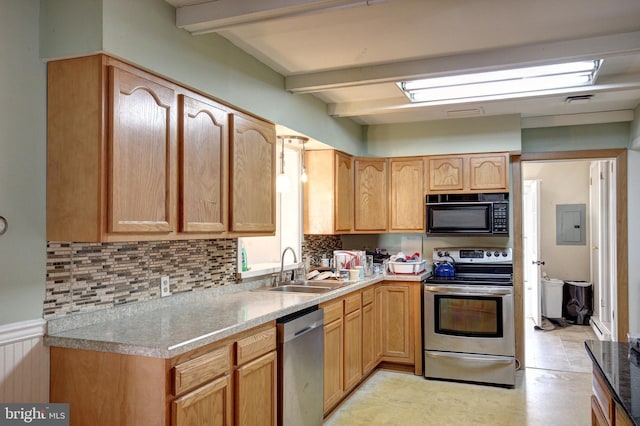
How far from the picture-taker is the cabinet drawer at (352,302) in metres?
3.69

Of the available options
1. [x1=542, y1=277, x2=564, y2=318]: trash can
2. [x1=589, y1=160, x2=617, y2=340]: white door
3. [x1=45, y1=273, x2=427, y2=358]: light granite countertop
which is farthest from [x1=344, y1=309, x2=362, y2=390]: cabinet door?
[x1=542, y1=277, x2=564, y2=318]: trash can

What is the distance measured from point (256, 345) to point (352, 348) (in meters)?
1.55

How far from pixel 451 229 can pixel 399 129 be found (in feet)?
3.76

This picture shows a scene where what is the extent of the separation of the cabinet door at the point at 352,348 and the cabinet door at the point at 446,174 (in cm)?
155

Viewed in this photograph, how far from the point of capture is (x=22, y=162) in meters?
2.00

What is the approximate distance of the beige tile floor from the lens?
3.42m

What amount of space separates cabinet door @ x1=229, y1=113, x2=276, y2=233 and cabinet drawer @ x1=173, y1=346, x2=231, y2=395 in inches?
33.9

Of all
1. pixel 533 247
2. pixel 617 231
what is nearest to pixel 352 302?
pixel 617 231

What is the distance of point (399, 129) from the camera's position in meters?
→ 4.93

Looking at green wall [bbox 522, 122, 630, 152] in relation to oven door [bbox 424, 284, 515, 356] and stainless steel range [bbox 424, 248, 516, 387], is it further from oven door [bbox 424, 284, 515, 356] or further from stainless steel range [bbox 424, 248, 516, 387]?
oven door [bbox 424, 284, 515, 356]

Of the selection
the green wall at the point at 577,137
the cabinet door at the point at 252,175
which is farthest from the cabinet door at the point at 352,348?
A: the green wall at the point at 577,137

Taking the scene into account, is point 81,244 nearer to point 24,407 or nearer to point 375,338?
point 24,407

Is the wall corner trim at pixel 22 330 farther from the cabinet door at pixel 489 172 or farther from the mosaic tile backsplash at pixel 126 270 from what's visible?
the cabinet door at pixel 489 172

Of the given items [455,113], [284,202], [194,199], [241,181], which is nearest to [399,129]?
[455,113]
